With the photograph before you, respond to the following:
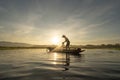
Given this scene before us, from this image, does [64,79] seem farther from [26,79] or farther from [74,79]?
[26,79]

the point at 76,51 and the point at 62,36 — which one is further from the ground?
the point at 62,36

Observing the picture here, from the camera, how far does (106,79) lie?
6750mm

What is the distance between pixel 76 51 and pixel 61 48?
4.95 metres

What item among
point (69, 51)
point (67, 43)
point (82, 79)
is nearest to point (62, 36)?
point (67, 43)

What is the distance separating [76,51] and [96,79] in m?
23.4

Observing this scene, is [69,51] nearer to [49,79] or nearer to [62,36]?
[62,36]

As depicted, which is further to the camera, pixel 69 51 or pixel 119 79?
pixel 69 51

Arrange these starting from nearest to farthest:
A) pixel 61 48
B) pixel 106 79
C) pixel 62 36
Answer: pixel 106 79, pixel 62 36, pixel 61 48

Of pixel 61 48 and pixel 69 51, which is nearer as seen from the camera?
pixel 69 51

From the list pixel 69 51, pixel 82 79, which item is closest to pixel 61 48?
pixel 69 51

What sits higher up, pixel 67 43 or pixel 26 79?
pixel 67 43

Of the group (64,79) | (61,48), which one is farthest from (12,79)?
(61,48)

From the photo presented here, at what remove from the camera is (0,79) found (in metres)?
6.96

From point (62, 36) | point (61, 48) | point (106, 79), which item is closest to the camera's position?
point (106, 79)
